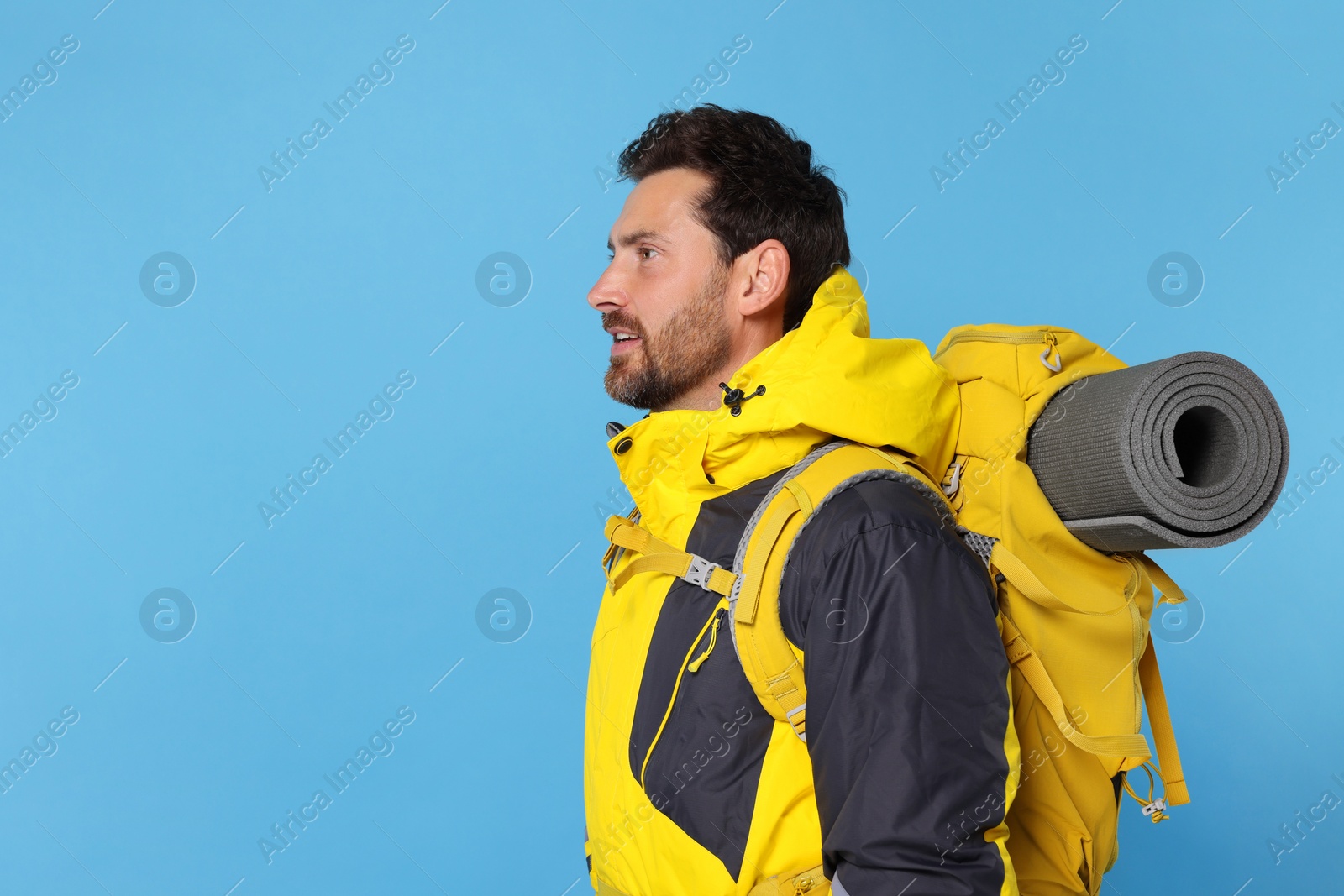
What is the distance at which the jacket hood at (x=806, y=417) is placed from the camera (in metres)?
1.51

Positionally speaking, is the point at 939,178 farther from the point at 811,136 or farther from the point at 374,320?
the point at 374,320

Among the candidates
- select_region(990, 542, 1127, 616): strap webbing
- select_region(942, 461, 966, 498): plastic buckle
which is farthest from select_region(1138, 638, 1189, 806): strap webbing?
select_region(942, 461, 966, 498): plastic buckle

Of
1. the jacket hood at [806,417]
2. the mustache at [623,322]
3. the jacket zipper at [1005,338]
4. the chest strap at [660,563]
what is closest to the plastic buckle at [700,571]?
the chest strap at [660,563]

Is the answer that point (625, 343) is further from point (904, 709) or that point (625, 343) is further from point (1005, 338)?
point (904, 709)

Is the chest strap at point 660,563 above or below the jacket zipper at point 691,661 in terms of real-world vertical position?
above

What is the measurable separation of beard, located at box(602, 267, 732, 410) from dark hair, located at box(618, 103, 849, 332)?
0.36ft

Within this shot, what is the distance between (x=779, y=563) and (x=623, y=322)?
67 cm

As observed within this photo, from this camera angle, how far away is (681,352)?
183cm

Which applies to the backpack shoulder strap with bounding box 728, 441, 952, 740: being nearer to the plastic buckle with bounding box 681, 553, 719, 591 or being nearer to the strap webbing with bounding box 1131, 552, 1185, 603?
the plastic buckle with bounding box 681, 553, 719, 591

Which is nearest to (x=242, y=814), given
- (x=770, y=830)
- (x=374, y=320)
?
(x=374, y=320)

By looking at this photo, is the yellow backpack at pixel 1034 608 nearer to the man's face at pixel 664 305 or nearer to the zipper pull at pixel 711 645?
the zipper pull at pixel 711 645

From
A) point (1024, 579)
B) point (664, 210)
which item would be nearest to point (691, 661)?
point (1024, 579)

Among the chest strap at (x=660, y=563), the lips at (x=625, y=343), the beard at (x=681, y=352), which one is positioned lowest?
the chest strap at (x=660, y=563)

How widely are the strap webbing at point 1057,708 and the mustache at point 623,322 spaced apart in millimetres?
850
